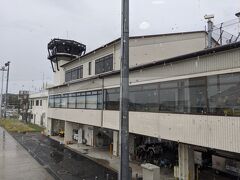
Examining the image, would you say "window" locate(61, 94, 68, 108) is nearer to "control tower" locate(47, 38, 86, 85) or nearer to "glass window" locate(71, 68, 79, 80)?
"glass window" locate(71, 68, 79, 80)

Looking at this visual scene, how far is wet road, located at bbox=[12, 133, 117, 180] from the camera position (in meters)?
18.3

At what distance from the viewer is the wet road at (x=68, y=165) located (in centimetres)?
1831

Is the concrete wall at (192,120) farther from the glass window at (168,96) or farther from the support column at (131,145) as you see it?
the support column at (131,145)

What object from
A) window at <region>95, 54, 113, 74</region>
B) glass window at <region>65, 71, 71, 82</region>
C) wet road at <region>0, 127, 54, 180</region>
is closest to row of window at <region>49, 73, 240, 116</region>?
window at <region>95, 54, 113, 74</region>

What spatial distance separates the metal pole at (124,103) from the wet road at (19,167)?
13.7 meters

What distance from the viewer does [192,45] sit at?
24.9 metres

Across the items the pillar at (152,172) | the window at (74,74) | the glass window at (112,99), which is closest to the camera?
the pillar at (152,172)

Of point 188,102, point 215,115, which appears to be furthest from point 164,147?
point 215,115

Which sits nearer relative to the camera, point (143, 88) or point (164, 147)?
point (143, 88)

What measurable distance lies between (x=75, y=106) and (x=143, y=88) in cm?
1495

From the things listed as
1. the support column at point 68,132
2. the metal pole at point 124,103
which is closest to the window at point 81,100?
the support column at point 68,132

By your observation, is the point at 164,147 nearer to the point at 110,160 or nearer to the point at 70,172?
the point at 110,160

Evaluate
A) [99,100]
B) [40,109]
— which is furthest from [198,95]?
[40,109]

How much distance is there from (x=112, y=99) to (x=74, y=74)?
46.9 ft
